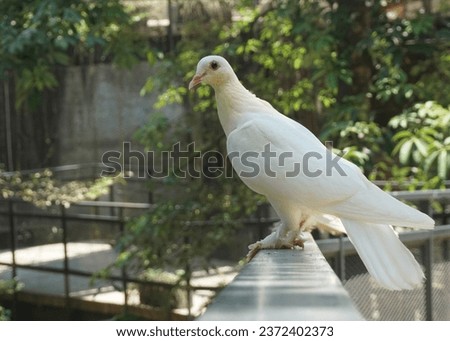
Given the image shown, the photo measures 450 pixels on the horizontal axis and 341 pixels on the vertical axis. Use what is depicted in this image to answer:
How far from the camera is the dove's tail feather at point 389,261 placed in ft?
7.36

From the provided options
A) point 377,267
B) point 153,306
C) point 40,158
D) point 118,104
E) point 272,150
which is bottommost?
point 153,306

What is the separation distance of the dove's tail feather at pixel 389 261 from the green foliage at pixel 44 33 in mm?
2266

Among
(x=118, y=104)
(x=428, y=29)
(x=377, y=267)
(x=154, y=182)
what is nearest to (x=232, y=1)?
(x=154, y=182)

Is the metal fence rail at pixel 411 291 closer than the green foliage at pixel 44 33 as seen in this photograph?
Yes

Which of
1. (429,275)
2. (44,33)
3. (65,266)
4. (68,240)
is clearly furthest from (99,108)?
(429,275)

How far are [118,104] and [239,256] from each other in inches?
132

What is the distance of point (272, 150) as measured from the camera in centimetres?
249

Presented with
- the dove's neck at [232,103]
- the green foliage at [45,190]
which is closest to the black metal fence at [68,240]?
the green foliage at [45,190]

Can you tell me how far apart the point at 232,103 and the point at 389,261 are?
2.63 feet

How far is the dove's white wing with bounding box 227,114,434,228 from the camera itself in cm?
245

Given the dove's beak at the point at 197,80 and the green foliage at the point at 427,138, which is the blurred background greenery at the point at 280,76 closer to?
the green foliage at the point at 427,138

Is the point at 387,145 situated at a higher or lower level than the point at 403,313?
higher

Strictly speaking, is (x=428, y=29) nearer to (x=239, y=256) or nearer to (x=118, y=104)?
(x=239, y=256)

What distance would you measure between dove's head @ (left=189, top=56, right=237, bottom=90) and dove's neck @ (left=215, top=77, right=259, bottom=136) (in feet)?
0.09
